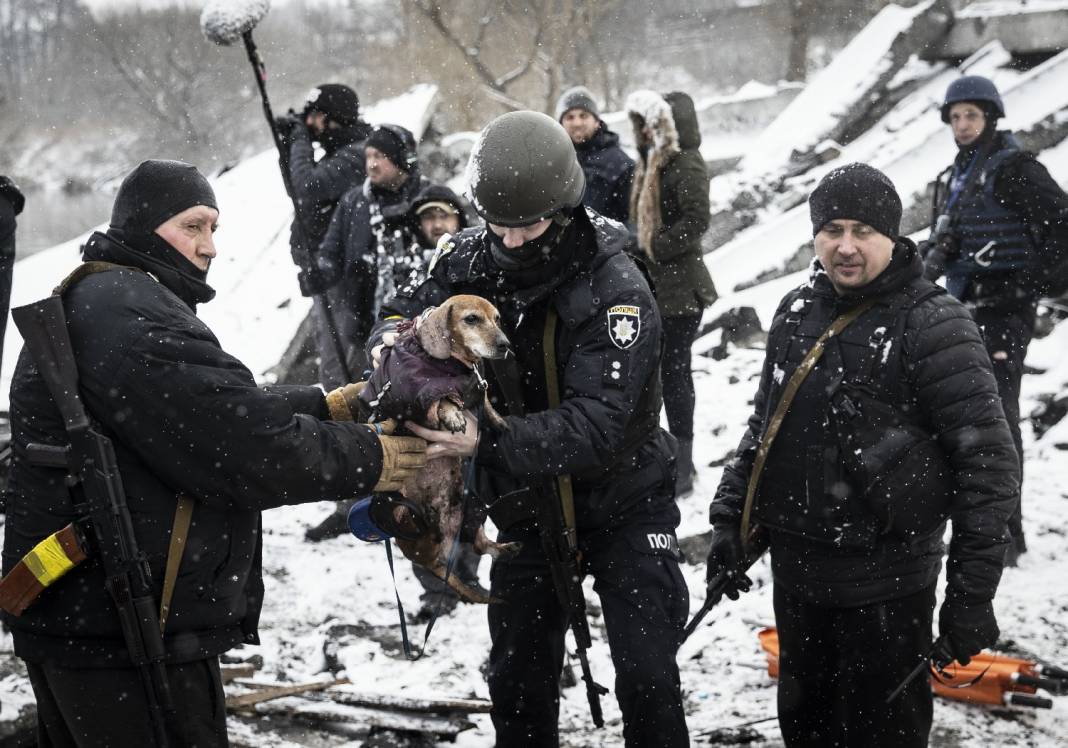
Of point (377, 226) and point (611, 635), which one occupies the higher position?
point (377, 226)

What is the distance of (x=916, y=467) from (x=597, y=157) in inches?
154

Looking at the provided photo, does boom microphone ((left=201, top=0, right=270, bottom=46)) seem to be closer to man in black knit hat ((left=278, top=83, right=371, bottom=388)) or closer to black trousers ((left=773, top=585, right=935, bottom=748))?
man in black knit hat ((left=278, top=83, right=371, bottom=388))

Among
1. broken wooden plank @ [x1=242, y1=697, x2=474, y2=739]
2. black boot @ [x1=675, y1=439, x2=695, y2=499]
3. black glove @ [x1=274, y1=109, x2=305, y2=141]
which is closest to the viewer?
broken wooden plank @ [x1=242, y1=697, x2=474, y2=739]

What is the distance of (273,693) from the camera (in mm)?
4477

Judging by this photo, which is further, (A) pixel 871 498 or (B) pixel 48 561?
(A) pixel 871 498

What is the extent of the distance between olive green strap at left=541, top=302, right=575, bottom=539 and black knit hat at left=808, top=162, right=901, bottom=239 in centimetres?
98

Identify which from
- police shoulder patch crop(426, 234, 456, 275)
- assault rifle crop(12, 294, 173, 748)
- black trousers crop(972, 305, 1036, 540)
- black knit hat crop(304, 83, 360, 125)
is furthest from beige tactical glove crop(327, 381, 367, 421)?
black knit hat crop(304, 83, 360, 125)

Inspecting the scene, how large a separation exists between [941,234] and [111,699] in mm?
4751

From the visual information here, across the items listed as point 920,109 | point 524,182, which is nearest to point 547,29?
point 920,109

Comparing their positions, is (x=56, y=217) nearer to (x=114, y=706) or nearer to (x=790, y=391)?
(x=114, y=706)

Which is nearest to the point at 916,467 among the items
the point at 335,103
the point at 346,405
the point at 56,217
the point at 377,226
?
the point at 346,405

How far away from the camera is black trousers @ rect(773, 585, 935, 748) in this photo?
316cm

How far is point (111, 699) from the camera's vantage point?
270cm

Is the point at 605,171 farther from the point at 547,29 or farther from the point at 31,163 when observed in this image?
the point at 31,163
